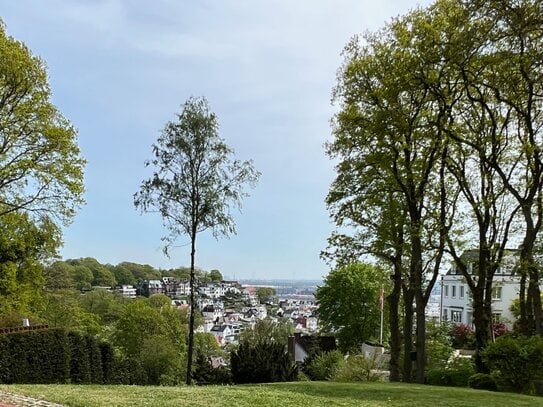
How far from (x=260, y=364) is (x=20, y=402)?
1054 centimetres

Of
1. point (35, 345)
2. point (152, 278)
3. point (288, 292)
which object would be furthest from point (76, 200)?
point (288, 292)

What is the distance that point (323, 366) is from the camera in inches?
866

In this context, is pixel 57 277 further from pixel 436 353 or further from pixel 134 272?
pixel 134 272

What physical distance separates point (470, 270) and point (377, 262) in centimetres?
315

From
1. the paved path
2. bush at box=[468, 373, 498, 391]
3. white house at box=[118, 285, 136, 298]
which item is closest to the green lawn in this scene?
the paved path

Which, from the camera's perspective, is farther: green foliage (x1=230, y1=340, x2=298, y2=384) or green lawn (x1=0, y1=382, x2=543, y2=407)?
green foliage (x1=230, y1=340, x2=298, y2=384)

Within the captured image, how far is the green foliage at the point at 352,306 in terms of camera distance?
39469 mm

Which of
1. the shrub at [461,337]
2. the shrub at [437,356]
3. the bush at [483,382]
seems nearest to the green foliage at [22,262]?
the shrub at [437,356]

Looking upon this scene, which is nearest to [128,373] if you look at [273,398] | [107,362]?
[107,362]

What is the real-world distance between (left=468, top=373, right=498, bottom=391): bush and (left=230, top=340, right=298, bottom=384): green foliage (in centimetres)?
610

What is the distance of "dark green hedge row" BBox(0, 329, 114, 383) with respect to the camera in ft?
50.2

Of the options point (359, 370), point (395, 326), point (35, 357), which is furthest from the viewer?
point (395, 326)

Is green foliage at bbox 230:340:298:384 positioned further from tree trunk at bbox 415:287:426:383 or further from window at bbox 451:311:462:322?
window at bbox 451:311:462:322

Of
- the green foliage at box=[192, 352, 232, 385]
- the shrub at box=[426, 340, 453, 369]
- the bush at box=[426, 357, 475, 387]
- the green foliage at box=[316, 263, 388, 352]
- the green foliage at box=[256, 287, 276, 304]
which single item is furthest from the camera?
the green foliage at box=[256, 287, 276, 304]
